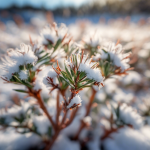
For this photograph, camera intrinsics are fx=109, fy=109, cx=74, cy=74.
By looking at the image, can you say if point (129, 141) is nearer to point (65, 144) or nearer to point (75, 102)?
point (65, 144)

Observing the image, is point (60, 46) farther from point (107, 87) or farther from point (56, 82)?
point (107, 87)

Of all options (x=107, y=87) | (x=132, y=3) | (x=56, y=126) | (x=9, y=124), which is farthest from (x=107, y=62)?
(x=132, y=3)

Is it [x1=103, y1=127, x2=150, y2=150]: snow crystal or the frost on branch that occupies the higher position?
the frost on branch

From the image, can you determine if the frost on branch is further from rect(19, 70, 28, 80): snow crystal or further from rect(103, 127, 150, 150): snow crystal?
rect(103, 127, 150, 150): snow crystal

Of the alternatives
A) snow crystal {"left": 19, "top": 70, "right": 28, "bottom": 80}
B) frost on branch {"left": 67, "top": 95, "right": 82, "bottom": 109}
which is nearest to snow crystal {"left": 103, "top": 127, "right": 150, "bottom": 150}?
frost on branch {"left": 67, "top": 95, "right": 82, "bottom": 109}

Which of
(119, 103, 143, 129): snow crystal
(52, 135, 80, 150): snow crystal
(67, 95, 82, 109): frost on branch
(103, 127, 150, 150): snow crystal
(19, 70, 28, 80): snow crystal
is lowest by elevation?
(52, 135, 80, 150): snow crystal

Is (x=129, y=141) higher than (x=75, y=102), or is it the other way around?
(x=75, y=102)

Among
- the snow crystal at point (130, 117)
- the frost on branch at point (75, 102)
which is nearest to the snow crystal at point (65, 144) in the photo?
the snow crystal at point (130, 117)

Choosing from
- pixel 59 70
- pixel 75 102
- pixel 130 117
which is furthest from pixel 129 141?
pixel 59 70

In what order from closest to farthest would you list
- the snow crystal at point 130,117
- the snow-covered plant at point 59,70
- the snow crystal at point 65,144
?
1. the snow-covered plant at point 59,70
2. the snow crystal at point 130,117
3. the snow crystal at point 65,144

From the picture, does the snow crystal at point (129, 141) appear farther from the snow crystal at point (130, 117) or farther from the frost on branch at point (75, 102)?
the frost on branch at point (75, 102)

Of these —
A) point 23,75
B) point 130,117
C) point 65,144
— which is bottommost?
point 65,144
